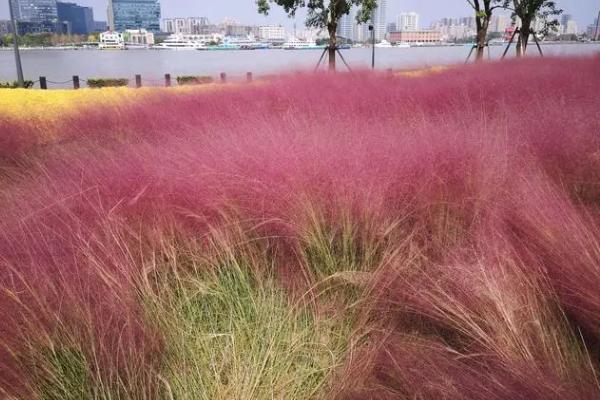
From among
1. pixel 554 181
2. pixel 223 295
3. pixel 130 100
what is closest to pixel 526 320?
pixel 223 295

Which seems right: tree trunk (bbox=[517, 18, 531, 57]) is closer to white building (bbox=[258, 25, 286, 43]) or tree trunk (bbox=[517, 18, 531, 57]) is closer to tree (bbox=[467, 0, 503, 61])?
tree (bbox=[467, 0, 503, 61])

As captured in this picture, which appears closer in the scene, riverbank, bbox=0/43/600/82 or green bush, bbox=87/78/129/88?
riverbank, bbox=0/43/600/82

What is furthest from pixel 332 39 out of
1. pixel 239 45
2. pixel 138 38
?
pixel 138 38

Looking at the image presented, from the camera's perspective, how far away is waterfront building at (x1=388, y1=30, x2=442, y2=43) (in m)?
97.6

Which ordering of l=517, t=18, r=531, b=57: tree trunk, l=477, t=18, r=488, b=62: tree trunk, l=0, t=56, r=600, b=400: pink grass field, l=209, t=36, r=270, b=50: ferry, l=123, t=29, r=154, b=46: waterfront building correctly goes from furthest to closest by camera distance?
1. l=123, t=29, r=154, b=46: waterfront building
2. l=209, t=36, r=270, b=50: ferry
3. l=517, t=18, r=531, b=57: tree trunk
4. l=477, t=18, r=488, b=62: tree trunk
5. l=0, t=56, r=600, b=400: pink grass field

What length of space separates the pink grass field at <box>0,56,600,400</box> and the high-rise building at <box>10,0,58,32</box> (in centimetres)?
12818

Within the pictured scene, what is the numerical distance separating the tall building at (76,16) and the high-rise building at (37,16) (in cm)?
2612

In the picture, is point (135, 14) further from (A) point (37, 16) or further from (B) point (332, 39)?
(B) point (332, 39)

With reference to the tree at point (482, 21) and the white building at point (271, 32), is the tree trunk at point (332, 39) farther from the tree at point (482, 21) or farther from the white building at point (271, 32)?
the white building at point (271, 32)

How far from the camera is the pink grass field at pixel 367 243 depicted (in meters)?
1.24

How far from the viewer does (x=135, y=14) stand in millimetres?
142125

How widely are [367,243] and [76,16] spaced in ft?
646

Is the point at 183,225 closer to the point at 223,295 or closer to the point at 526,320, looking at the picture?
the point at 223,295

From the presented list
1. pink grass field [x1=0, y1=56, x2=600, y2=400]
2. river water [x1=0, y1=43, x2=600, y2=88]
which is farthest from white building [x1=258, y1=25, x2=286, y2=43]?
pink grass field [x1=0, y1=56, x2=600, y2=400]
